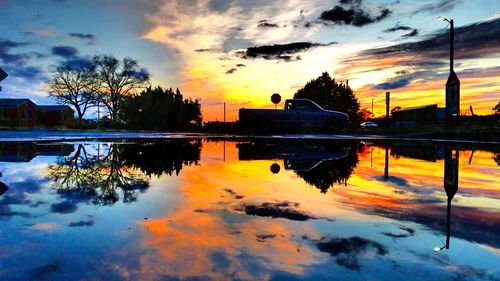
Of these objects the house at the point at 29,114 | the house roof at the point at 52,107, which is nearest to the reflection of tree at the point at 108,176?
the house at the point at 29,114

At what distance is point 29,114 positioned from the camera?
7750 cm

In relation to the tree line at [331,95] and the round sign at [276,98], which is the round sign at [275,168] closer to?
the round sign at [276,98]

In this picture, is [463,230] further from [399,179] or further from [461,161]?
[461,161]

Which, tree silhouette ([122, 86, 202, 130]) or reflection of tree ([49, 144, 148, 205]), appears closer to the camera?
reflection of tree ([49, 144, 148, 205])

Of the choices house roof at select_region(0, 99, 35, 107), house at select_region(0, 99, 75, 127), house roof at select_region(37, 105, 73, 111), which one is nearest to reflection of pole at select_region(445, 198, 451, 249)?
house at select_region(0, 99, 75, 127)

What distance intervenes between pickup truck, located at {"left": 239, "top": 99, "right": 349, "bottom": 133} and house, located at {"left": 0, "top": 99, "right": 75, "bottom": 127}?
49.8 m

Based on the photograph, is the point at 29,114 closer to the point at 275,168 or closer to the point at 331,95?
the point at 331,95

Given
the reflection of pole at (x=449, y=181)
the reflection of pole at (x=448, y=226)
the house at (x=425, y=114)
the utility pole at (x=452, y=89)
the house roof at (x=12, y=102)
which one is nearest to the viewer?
the reflection of pole at (x=448, y=226)

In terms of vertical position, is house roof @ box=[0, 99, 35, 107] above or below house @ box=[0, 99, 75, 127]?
above

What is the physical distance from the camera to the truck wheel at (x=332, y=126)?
27378 millimetres

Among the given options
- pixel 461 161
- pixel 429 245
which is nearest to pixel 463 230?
pixel 429 245

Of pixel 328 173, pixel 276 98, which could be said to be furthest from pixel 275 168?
pixel 276 98

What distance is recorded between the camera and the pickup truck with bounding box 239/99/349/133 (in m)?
26.0

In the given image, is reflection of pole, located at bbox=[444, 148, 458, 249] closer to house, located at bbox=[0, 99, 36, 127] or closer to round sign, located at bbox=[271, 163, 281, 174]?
round sign, located at bbox=[271, 163, 281, 174]
